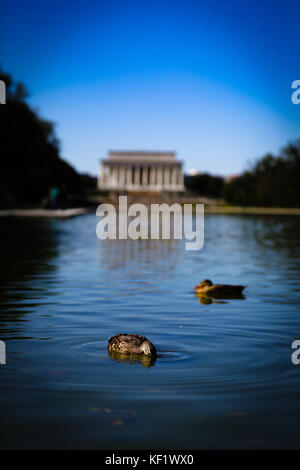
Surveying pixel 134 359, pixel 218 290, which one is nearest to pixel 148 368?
pixel 134 359

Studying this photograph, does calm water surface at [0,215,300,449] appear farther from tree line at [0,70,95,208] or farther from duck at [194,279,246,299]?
tree line at [0,70,95,208]

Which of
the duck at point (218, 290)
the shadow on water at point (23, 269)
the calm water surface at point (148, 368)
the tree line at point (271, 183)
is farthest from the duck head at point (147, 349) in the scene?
the tree line at point (271, 183)

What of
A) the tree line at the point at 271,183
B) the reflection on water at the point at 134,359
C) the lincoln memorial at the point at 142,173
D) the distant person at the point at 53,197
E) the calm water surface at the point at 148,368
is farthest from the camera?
the lincoln memorial at the point at 142,173

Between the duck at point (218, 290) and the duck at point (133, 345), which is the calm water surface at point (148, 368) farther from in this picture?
the duck at point (218, 290)

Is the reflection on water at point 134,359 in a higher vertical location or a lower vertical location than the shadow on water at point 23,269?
lower

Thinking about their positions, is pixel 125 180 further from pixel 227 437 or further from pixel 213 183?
pixel 227 437

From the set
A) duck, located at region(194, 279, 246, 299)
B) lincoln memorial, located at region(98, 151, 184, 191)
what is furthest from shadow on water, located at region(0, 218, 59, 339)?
lincoln memorial, located at region(98, 151, 184, 191)
